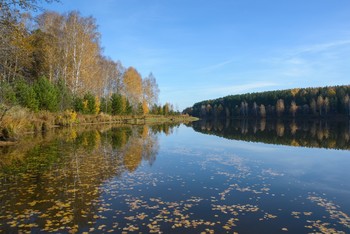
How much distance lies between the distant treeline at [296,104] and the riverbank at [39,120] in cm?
8467

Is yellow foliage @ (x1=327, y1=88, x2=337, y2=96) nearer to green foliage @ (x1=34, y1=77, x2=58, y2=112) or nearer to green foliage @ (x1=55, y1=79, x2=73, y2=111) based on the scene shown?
green foliage @ (x1=55, y1=79, x2=73, y2=111)

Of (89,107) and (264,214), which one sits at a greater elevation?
(89,107)

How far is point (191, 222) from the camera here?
7.79 m

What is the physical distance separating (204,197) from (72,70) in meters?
44.4

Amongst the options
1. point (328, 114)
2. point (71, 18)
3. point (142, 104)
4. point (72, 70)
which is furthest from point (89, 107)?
point (328, 114)

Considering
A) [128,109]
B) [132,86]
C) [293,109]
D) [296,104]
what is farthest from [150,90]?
[296,104]

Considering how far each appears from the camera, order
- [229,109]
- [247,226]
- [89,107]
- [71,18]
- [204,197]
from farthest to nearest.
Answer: [229,109], [89,107], [71,18], [204,197], [247,226]

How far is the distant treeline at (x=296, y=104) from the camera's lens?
12404 cm

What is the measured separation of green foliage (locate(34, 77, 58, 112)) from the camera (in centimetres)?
4009

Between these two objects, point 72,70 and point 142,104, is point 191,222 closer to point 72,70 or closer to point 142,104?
point 72,70

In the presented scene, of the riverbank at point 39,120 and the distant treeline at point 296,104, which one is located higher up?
the distant treeline at point 296,104

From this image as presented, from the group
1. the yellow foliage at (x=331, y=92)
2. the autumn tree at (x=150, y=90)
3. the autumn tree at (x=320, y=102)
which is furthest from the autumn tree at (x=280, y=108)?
the autumn tree at (x=150, y=90)

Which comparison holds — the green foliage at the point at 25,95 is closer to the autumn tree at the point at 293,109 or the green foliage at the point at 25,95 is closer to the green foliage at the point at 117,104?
the green foliage at the point at 117,104

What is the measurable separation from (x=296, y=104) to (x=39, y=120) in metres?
129
